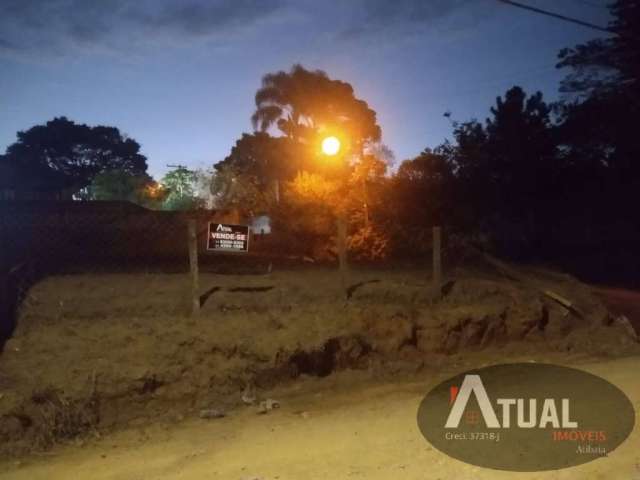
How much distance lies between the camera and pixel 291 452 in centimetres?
511

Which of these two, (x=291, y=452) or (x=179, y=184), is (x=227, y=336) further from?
(x=179, y=184)

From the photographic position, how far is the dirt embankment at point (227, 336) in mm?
6175

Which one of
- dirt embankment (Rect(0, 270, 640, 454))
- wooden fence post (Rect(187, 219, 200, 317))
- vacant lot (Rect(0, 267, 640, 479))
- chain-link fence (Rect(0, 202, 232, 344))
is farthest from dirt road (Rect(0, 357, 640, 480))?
chain-link fence (Rect(0, 202, 232, 344))

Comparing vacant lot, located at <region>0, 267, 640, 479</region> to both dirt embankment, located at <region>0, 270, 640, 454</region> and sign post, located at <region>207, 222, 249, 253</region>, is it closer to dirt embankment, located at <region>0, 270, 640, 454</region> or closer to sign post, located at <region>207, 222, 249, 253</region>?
dirt embankment, located at <region>0, 270, 640, 454</region>

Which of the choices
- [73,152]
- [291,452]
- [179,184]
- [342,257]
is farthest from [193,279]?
[73,152]

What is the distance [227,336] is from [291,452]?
2.51 m

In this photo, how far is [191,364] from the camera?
6.92m

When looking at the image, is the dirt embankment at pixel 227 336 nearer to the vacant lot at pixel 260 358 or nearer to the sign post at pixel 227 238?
the vacant lot at pixel 260 358

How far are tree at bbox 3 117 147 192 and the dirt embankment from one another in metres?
24.4

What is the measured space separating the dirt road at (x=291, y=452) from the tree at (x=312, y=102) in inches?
728

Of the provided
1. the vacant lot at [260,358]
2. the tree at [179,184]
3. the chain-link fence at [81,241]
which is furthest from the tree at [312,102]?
the vacant lot at [260,358]

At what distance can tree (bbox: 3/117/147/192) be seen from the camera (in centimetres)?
3144

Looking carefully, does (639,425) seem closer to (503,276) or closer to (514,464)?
(514,464)

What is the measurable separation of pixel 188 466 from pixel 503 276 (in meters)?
8.21
